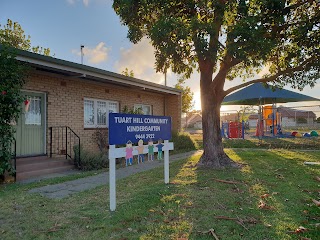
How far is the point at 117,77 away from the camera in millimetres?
10688

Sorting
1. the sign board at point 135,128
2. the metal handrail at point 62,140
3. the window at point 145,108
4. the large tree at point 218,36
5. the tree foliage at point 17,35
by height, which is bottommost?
the metal handrail at point 62,140

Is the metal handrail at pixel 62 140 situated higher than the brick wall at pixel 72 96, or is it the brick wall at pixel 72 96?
the brick wall at pixel 72 96

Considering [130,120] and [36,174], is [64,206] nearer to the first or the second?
[130,120]

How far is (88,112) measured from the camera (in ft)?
36.4

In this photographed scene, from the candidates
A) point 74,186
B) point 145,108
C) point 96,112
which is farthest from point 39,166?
point 145,108

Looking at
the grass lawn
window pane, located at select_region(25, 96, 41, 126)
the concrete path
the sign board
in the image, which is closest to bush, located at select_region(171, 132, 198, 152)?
the concrete path

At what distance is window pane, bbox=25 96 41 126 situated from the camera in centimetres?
885

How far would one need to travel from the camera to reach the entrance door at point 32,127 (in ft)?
28.1

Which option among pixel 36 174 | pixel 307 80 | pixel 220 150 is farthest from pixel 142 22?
pixel 307 80

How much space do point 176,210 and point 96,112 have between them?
25.7 feet

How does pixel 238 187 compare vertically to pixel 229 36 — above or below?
below

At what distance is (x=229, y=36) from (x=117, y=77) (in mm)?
5595

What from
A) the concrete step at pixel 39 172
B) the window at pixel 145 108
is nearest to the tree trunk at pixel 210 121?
the concrete step at pixel 39 172

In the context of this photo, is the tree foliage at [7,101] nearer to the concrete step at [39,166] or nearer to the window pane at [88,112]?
the concrete step at [39,166]
